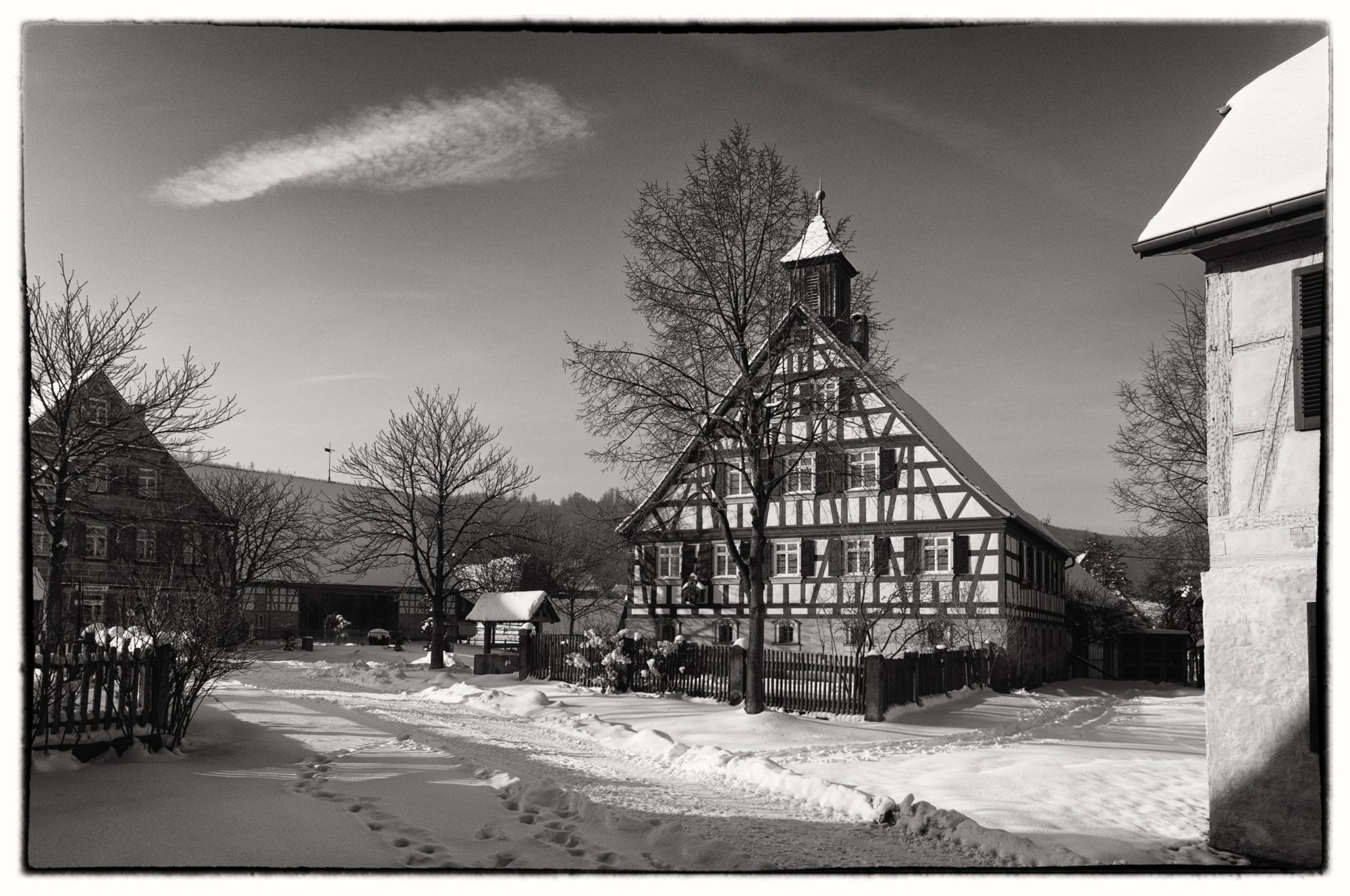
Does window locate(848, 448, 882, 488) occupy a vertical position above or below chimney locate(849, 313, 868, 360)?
below

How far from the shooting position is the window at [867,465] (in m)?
27.0

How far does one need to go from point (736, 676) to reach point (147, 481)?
1271 centimetres

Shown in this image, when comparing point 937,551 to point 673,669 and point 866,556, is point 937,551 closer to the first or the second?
point 866,556

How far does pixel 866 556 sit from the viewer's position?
26.9 m

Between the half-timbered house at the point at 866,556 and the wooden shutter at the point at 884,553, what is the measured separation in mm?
36

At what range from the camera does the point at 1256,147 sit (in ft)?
24.3

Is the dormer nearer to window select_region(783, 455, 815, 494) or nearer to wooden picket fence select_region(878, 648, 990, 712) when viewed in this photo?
window select_region(783, 455, 815, 494)

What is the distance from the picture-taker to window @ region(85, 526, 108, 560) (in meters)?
21.9

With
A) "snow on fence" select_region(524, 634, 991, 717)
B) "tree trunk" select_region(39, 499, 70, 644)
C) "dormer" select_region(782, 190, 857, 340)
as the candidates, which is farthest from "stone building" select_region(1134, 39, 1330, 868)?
"snow on fence" select_region(524, 634, 991, 717)

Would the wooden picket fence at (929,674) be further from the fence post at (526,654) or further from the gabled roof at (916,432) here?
the fence post at (526,654)

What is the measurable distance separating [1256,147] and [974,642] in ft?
65.7

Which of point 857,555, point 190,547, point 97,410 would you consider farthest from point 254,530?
point 857,555

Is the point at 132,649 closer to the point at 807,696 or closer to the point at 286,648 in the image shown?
the point at 807,696

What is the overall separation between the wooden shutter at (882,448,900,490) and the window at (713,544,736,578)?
4.95 metres
